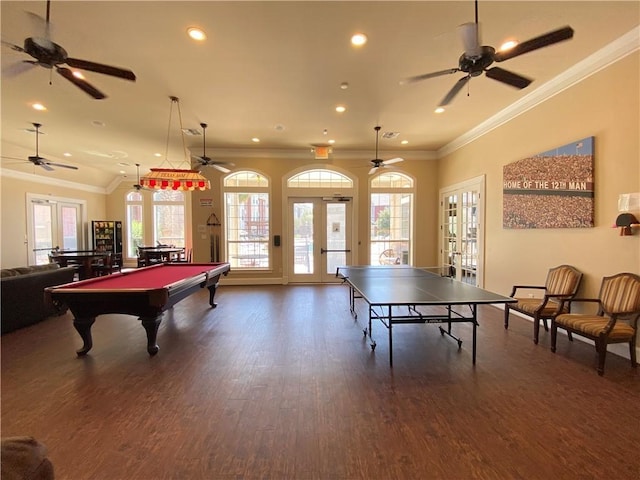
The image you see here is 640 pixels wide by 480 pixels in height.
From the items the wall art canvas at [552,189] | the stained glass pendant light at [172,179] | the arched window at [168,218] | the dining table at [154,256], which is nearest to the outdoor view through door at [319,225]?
the stained glass pendant light at [172,179]

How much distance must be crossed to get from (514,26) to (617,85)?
1.41m

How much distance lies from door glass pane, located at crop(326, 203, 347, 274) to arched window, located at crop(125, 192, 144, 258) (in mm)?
8002

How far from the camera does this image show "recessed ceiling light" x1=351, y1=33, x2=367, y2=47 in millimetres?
2961

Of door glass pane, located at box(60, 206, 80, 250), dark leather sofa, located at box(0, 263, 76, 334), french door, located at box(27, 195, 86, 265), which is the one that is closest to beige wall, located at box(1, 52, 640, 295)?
french door, located at box(27, 195, 86, 265)

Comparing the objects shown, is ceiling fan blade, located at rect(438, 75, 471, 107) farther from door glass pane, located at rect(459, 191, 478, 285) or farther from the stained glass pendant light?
the stained glass pendant light

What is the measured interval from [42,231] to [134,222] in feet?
9.23

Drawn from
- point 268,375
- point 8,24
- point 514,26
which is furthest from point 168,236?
point 514,26

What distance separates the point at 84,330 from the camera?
3250mm

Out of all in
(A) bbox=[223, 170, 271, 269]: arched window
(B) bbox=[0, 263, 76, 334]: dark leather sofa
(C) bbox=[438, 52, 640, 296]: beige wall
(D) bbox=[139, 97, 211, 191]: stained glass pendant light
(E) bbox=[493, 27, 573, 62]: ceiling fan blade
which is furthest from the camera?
(A) bbox=[223, 170, 271, 269]: arched window

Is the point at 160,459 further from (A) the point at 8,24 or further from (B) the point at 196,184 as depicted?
(A) the point at 8,24

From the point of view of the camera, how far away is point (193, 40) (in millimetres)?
3033

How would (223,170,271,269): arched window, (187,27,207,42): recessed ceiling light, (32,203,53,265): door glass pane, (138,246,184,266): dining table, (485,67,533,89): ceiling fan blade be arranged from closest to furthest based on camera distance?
1. (485,67,533,89): ceiling fan blade
2. (187,27,207,42): recessed ceiling light
3. (223,170,271,269): arched window
4. (138,246,184,266): dining table
5. (32,203,53,265): door glass pane

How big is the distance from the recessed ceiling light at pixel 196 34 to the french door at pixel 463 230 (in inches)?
193

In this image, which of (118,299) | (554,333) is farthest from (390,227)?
(118,299)
